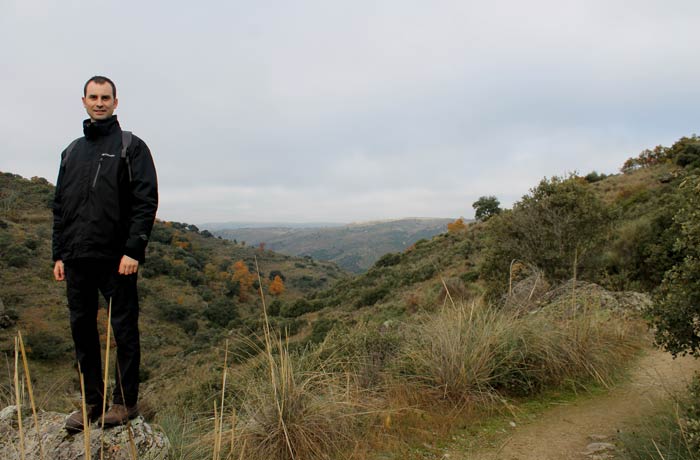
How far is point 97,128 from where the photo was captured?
8.85 ft

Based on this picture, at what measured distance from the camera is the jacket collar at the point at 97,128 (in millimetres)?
2688

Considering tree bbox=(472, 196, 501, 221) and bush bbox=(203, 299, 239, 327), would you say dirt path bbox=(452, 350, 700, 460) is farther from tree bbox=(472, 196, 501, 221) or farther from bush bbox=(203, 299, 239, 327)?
tree bbox=(472, 196, 501, 221)

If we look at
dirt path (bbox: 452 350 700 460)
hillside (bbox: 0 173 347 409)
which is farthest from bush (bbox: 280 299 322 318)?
dirt path (bbox: 452 350 700 460)

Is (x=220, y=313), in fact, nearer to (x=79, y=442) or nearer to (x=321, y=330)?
(x=321, y=330)

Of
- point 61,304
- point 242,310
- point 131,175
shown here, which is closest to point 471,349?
point 131,175

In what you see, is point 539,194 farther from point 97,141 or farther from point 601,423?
point 97,141

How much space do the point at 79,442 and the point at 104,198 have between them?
58.9 inches

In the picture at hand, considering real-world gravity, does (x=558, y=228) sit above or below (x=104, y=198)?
below

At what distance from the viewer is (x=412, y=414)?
355cm

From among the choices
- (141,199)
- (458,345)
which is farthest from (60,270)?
(458,345)

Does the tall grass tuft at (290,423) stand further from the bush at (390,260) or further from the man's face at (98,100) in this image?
the bush at (390,260)

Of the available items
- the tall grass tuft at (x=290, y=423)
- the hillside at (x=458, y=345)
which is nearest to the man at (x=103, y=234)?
the hillside at (x=458, y=345)

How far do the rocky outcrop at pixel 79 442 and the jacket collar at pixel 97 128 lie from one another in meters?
1.85

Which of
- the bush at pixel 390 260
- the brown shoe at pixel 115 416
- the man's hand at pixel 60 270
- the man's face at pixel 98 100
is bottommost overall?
the bush at pixel 390 260
